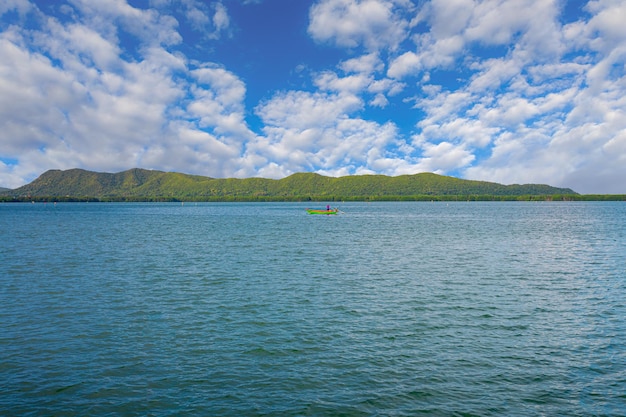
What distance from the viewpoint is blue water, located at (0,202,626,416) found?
43.7 ft

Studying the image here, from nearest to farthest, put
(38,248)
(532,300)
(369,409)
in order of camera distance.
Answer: (369,409) → (532,300) → (38,248)

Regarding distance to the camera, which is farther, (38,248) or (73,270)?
(38,248)

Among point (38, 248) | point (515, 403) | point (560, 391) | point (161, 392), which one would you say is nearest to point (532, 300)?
point (560, 391)

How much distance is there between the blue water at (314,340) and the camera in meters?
13.3

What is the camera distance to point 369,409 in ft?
41.6

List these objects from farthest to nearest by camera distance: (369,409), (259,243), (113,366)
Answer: (259,243), (113,366), (369,409)

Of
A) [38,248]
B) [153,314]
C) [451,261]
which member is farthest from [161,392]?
[38,248]

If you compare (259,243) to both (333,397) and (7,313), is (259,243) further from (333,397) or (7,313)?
(333,397)

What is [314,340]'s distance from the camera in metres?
18.7

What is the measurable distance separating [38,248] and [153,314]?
40.0 m

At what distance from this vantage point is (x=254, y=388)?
46.4 feet

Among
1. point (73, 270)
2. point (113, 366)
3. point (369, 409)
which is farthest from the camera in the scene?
point (73, 270)

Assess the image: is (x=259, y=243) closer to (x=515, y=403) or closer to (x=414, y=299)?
(x=414, y=299)

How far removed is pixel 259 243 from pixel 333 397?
4592 centimetres
